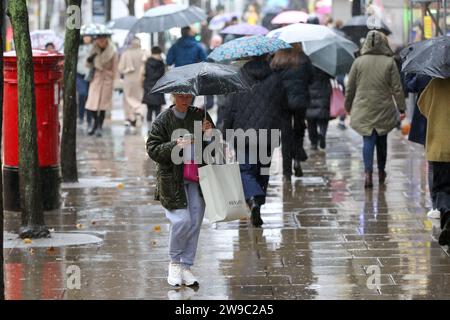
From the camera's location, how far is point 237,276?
30.7ft

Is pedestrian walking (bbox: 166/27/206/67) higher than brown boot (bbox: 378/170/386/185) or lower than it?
higher

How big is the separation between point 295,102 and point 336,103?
15.3 ft

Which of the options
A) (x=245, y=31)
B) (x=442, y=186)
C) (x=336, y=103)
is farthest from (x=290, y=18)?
(x=442, y=186)

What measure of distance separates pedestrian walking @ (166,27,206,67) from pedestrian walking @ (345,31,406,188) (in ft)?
21.5

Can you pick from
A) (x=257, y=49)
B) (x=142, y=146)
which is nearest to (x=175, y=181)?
(x=257, y=49)

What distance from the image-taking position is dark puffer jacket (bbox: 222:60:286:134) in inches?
464

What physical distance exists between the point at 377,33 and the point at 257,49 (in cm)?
294

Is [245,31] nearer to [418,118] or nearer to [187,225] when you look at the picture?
[418,118]

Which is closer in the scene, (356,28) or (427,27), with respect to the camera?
(427,27)

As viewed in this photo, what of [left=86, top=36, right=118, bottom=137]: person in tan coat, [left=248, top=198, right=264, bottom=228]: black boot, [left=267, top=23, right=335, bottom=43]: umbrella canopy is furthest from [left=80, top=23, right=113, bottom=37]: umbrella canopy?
[left=248, top=198, right=264, bottom=228]: black boot

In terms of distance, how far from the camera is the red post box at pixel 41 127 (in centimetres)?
1250

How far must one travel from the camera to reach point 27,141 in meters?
11.1

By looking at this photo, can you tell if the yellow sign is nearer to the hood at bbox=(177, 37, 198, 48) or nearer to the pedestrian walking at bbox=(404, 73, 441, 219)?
the hood at bbox=(177, 37, 198, 48)

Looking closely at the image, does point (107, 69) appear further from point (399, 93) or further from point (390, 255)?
point (390, 255)
